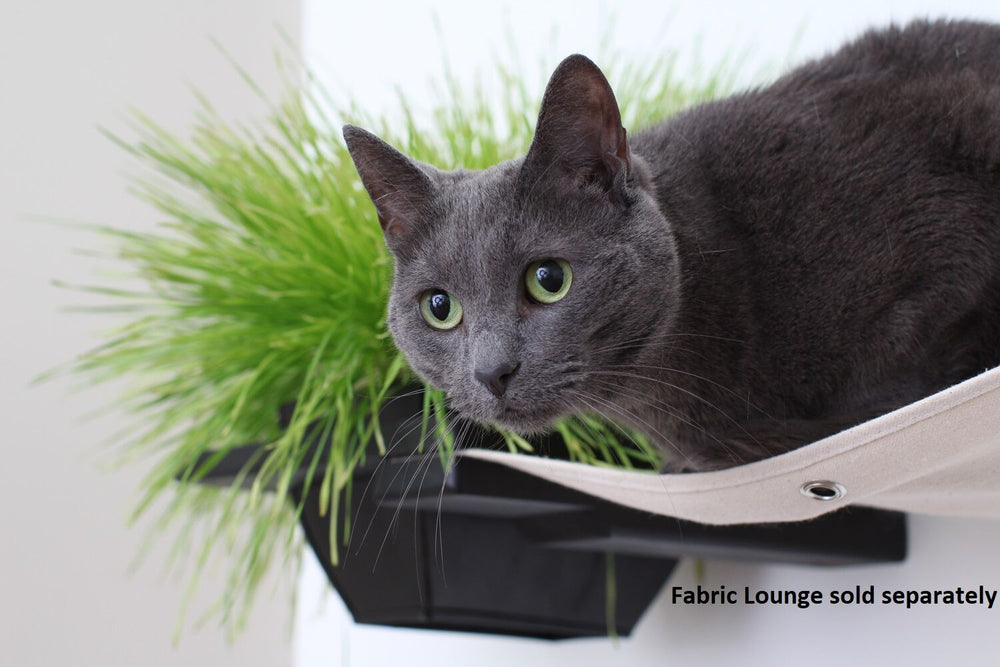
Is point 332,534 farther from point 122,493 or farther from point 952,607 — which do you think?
point 122,493

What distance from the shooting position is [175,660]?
1626mm

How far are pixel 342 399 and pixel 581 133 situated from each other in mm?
370

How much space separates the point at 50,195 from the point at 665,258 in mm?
→ 1189

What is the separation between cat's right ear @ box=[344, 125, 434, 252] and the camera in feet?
2.27

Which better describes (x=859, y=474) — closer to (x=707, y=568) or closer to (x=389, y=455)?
(x=389, y=455)

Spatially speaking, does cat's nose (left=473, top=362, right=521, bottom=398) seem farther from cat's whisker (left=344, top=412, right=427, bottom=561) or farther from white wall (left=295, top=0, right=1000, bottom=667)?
white wall (left=295, top=0, right=1000, bottom=667)

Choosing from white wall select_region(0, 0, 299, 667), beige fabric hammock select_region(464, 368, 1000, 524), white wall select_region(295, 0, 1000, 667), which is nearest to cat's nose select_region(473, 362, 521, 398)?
beige fabric hammock select_region(464, 368, 1000, 524)

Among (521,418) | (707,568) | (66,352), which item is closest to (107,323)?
(66,352)

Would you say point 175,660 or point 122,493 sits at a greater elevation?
point 122,493

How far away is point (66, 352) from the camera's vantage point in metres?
1.52

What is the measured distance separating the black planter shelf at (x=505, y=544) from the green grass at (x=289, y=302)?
0.11ft

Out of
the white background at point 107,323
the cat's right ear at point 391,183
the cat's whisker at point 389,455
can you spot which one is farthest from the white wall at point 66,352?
the cat's right ear at point 391,183

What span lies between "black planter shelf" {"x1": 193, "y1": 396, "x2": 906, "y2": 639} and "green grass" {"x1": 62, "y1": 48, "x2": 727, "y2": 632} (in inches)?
1.3

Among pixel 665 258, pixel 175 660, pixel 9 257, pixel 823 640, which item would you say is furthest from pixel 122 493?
pixel 665 258
